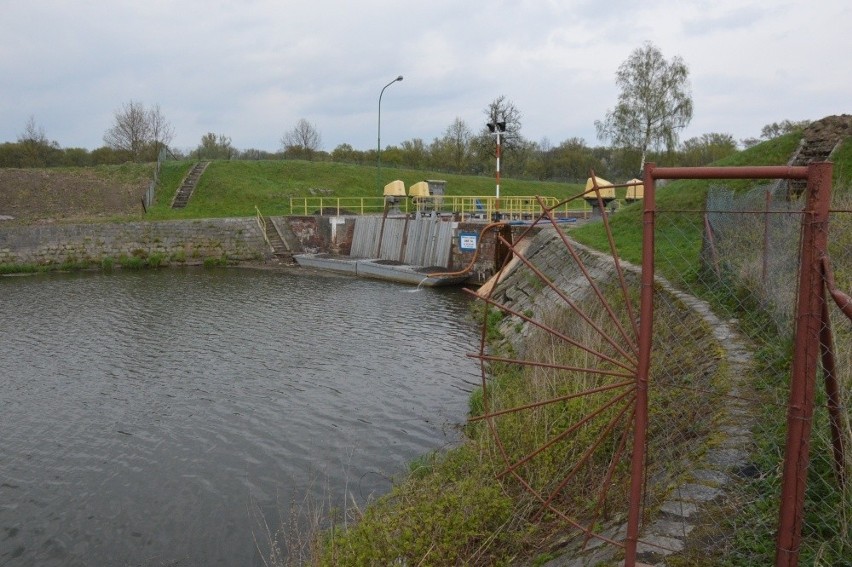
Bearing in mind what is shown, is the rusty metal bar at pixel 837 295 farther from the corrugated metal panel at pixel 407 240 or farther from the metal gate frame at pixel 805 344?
the corrugated metal panel at pixel 407 240

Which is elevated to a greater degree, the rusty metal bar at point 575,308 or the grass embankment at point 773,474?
the rusty metal bar at point 575,308

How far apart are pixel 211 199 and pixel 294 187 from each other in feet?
18.3

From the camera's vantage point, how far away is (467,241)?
85.4ft

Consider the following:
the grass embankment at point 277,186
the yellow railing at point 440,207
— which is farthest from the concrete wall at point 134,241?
the yellow railing at point 440,207

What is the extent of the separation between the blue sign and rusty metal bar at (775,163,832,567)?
887 inches

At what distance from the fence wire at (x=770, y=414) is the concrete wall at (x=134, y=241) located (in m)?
26.3

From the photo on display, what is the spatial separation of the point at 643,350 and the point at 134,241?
30757 millimetres

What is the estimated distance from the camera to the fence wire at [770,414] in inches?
141

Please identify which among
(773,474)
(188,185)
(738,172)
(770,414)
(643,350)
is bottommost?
(773,474)

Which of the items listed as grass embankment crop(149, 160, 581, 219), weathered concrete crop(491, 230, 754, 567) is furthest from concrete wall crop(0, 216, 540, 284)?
weathered concrete crop(491, 230, 754, 567)

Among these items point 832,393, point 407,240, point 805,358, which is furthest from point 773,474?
point 407,240

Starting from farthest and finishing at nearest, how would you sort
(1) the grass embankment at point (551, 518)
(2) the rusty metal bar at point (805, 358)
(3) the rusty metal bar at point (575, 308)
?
(3) the rusty metal bar at point (575, 308) → (1) the grass embankment at point (551, 518) → (2) the rusty metal bar at point (805, 358)

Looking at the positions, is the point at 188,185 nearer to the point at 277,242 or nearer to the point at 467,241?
the point at 277,242

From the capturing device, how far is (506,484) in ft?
19.4
